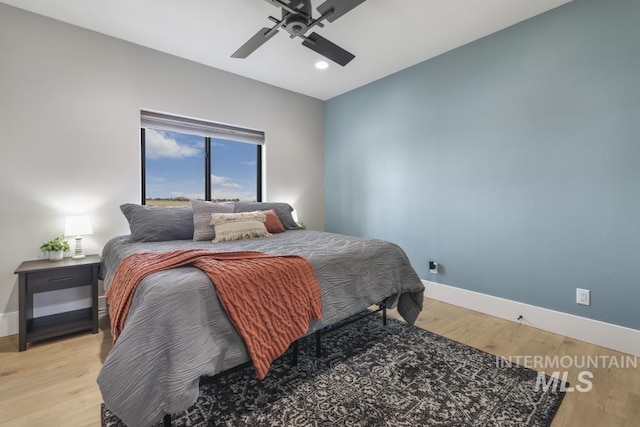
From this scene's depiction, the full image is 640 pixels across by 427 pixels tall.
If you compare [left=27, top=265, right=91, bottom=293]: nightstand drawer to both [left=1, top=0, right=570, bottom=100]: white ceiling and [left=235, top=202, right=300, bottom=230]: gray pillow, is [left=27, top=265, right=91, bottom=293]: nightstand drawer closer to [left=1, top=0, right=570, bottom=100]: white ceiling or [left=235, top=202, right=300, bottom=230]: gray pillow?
[left=235, top=202, right=300, bottom=230]: gray pillow

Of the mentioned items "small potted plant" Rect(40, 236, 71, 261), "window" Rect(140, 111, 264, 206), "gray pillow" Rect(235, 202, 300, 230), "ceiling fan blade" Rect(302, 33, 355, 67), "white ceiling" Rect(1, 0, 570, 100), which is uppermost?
"white ceiling" Rect(1, 0, 570, 100)

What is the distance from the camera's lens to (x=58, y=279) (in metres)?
2.23

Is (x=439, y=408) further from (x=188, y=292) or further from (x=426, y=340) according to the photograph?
(x=188, y=292)

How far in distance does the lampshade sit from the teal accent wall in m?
3.11

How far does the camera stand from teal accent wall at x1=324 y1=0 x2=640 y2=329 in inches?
82.6

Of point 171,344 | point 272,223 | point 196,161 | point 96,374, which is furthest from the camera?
point 196,161

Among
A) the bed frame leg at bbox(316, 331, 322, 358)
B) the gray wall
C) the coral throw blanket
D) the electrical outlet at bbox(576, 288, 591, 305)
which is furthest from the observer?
the gray wall

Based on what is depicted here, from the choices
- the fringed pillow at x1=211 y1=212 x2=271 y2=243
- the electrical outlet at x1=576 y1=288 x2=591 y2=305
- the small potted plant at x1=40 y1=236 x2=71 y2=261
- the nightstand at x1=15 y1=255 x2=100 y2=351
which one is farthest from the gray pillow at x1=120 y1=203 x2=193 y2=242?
the electrical outlet at x1=576 y1=288 x2=591 y2=305

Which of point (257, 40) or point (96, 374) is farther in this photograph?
point (257, 40)

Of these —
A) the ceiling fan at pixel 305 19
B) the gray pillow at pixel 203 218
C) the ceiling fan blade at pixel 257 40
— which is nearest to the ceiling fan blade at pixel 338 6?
the ceiling fan at pixel 305 19

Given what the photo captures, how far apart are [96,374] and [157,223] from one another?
115cm

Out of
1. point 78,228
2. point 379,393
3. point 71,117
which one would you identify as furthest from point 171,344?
point 71,117

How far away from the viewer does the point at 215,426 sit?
136cm

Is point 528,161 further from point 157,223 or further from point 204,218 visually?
point 157,223
